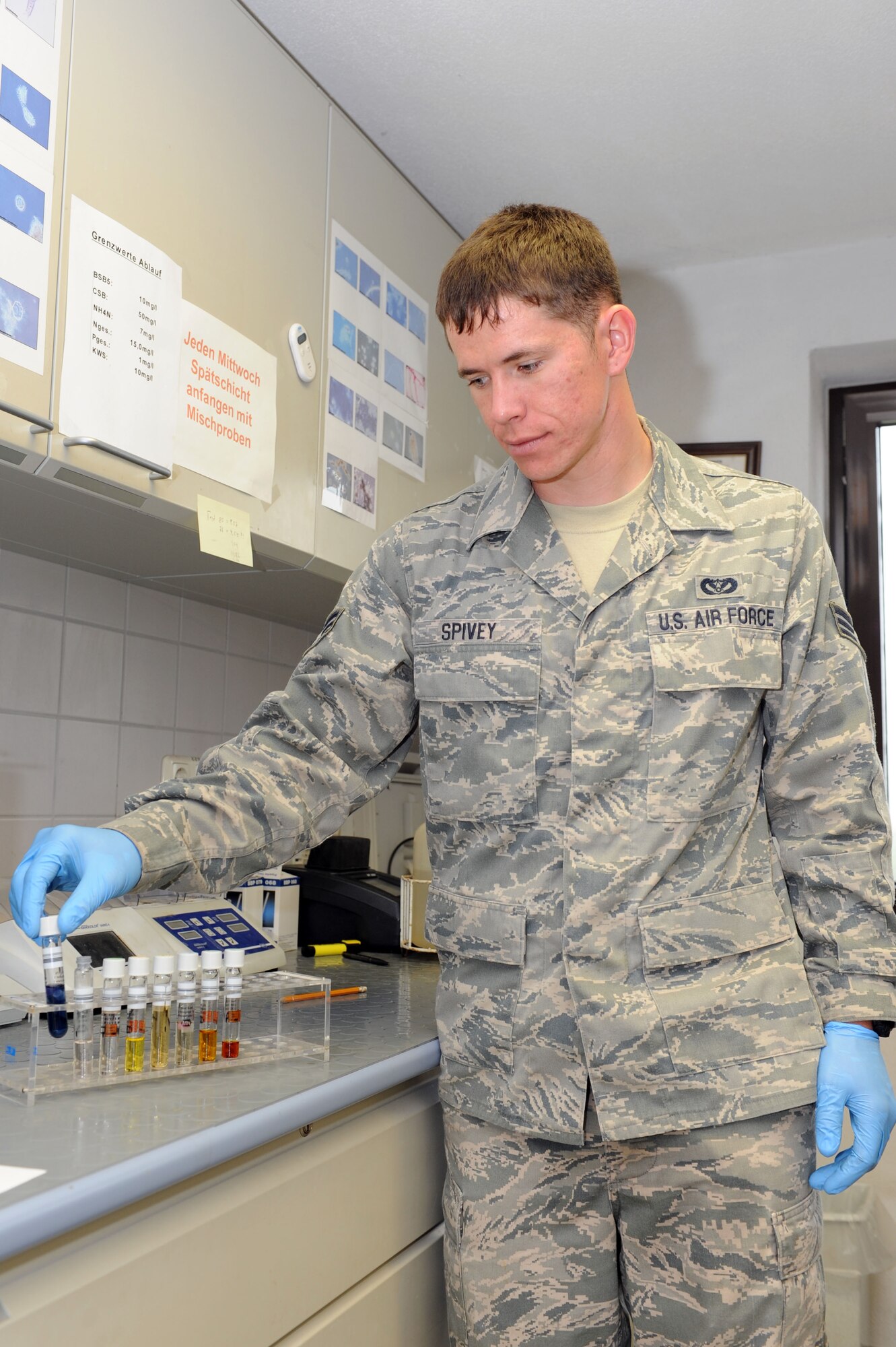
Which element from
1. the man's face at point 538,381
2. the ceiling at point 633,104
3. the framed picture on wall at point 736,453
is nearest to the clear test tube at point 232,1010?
the man's face at point 538,381

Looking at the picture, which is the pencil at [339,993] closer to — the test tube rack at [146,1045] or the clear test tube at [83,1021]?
the test tube rack at [146,1045]

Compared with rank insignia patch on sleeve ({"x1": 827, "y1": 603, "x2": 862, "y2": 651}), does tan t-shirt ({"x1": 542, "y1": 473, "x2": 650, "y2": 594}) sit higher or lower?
higher

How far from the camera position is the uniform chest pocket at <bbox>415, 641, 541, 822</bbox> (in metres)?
1.15

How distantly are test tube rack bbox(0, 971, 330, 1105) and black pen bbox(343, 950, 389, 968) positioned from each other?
1.35 feet

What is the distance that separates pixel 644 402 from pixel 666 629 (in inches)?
64.1

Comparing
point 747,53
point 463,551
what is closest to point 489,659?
point 463,551

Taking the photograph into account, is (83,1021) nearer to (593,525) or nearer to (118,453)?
(118,453)

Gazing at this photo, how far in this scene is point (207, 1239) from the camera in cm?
89

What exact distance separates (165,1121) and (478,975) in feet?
1.21

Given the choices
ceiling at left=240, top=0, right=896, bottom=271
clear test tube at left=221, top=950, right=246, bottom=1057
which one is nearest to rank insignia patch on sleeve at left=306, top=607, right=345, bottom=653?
clear test tube at left=221, top=950, right=246, bottom=1057

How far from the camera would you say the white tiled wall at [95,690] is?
1557 mm

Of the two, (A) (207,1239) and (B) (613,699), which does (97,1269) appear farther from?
(B) (613,699)

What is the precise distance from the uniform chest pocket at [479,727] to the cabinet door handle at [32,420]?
437mm

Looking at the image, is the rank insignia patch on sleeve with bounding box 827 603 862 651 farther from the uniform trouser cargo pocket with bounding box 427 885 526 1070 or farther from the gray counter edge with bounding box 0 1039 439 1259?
the gray counter edge with bounding box 0 1039 439 1259
